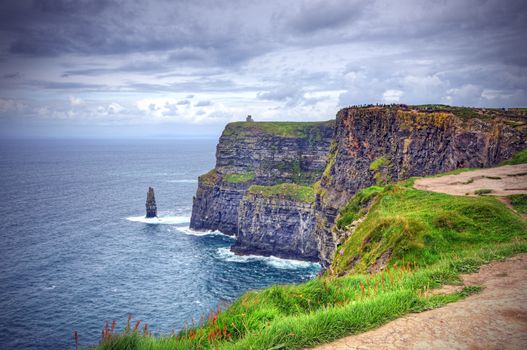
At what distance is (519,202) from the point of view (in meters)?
20.7

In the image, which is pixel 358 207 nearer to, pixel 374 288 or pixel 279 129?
pixel 374 288

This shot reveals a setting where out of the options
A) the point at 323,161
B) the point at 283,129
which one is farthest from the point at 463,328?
the point at 283,129

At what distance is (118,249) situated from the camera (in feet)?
293

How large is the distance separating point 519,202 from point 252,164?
108 meters

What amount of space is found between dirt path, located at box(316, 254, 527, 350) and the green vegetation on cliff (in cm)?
12255

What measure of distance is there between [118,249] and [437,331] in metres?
91.5

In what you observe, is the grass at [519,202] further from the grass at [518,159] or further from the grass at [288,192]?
the grass at [288,192]

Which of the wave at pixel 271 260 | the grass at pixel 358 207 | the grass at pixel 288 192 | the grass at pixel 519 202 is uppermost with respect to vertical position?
the grass at pixel 519 202

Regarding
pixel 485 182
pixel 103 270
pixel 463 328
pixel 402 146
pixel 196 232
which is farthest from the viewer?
pixel 196 232

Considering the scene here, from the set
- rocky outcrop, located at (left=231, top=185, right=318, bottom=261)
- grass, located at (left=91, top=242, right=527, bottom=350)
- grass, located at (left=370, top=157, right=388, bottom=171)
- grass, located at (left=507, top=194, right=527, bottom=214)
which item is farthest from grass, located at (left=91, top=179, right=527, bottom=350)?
rocky outcrop, located at (left=231, top=185, right=318, bottom=261)

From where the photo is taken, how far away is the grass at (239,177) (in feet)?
389

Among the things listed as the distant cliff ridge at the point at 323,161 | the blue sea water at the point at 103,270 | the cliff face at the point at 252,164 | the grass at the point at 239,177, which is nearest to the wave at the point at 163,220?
the blue sea water at the point at 103,270

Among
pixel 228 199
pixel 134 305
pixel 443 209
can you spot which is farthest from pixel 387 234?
pixel 228 199

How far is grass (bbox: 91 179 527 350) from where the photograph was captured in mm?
8461
